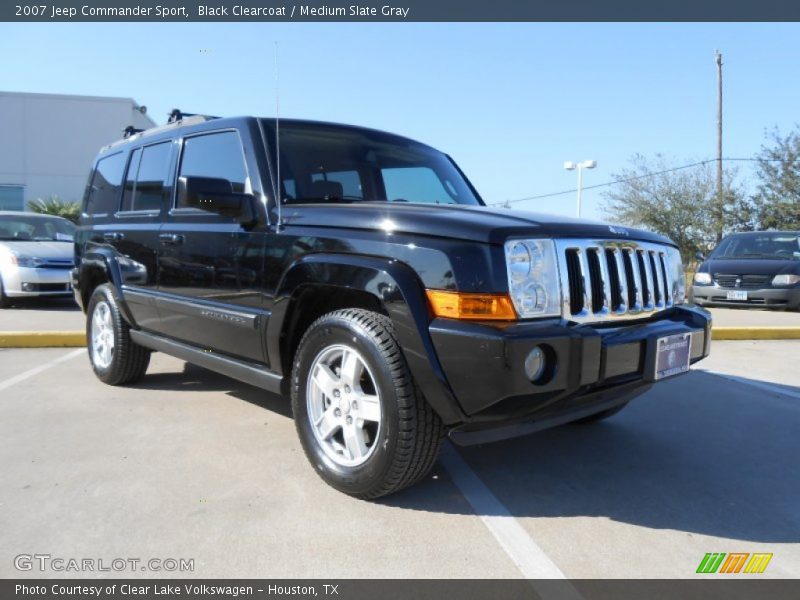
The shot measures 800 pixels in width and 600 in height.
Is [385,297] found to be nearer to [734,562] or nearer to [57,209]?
[734,562]

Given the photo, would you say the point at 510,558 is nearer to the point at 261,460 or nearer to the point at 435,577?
the point at 435,577

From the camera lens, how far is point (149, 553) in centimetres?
227

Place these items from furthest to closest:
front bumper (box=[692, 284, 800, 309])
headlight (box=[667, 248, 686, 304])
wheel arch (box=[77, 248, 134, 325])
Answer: front bumper (box=[692, 284, 800, 309]) → wheel arch (box=[77, 248, 134, 325]) → headlight (box=[667, 248, 686, 304])

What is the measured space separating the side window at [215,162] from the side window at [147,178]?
0.27m

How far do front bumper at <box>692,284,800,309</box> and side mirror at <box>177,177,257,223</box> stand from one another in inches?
351

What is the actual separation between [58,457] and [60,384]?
181cm

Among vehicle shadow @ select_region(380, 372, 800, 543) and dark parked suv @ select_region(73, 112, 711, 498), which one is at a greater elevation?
dark parked suv @ select_region(73, 112, 711, 498)

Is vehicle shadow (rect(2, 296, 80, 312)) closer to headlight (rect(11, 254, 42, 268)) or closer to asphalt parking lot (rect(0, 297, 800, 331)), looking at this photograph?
asphalt parking lot (rect(0, 297, 800, 331))

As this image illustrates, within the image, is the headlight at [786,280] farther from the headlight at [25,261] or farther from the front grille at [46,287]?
the headlight at [25,261]

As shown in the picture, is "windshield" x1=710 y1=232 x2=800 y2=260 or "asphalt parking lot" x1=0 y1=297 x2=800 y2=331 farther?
"windshield" x1=710 y1=232 x2=800 y2=260

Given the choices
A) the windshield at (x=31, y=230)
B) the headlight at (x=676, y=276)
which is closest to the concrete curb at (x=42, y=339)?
the windshield at (x=31, y=230)

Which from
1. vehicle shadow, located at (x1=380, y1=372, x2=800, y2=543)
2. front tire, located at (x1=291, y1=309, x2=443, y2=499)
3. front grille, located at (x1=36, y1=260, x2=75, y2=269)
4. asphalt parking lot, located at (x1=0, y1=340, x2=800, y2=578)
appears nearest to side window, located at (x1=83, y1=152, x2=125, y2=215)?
asphalt parking lot, located at (x1=0, y1=340, x2=800, y2=578)

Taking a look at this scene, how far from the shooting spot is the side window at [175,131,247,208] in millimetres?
3164

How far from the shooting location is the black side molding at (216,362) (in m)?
3.18
